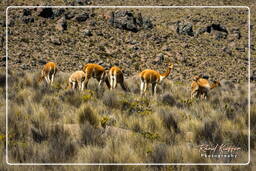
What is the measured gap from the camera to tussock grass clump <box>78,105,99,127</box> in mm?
5555

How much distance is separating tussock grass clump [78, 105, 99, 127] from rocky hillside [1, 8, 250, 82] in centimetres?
157

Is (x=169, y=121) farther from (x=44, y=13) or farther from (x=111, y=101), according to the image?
(x=44, y=13)

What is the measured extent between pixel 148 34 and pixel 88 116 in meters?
2.31

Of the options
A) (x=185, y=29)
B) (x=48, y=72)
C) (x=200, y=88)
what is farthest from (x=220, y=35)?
(x=48, y=72)

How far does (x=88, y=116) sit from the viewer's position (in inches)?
225

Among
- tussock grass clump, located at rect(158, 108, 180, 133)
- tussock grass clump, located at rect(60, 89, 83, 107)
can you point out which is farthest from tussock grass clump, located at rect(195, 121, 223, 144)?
tussock grass clump, located at rect(60, 89, 83, 107)

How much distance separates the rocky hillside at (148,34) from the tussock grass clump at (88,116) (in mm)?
1568

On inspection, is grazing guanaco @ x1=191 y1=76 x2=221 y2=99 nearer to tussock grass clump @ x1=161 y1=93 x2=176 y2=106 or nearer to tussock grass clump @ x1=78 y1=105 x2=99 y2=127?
tussock grass clump @ x1=161 y1=93 x2=176 y2=106

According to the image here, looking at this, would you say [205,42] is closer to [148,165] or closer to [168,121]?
[168,121]

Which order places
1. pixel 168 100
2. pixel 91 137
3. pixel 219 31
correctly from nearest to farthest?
pixel 91 137 < pixel 219 31 < pixel 168 100

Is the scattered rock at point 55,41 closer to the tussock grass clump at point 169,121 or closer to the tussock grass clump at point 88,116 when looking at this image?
the tussock grass clump at point 88,116

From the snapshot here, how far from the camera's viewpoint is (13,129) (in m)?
4.76

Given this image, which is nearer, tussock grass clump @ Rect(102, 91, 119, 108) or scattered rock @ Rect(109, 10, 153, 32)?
scattered rock @ Rect(109, 10, 153, 32)

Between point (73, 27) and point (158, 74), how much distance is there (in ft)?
12.1
